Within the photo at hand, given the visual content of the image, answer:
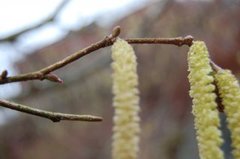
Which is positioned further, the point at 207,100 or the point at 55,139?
the point at 55,139

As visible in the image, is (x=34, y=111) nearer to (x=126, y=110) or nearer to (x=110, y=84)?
(x=126, y=110)

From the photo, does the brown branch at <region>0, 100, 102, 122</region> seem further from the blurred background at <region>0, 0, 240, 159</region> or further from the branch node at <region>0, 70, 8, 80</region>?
the blurred background at <region>0, 0, 240, 159</region>

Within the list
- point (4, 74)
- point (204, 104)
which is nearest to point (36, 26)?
point (4, 74)

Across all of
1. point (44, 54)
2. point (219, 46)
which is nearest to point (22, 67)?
point (44, 54)

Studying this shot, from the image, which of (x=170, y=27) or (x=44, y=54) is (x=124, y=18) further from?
(x=170, y=27)

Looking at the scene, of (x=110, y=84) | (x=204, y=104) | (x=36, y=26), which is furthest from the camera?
(x=110, y=84)

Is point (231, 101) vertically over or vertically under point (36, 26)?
under
